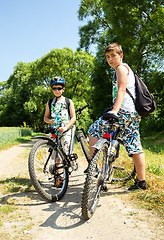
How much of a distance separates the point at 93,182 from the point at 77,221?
0.51m

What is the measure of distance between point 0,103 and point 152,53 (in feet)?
141

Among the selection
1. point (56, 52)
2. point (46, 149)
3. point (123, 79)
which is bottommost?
point (46, 149)

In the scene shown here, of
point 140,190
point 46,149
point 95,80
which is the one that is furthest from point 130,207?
point 95,80

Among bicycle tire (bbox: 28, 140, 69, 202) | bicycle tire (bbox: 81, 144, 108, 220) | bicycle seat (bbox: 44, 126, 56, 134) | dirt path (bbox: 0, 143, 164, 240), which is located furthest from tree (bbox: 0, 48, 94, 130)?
bicycle tire (bbox: 81, 144, 108, 220)

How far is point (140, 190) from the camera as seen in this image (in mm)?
3555

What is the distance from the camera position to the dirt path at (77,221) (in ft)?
7.93

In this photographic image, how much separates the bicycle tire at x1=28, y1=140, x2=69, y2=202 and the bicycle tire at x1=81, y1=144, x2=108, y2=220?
0.81 meters

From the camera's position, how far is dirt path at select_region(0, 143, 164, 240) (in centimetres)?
242

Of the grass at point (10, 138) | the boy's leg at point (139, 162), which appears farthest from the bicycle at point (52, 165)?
the grass at point (10, 138)

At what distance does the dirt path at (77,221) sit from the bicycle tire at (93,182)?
16 cm

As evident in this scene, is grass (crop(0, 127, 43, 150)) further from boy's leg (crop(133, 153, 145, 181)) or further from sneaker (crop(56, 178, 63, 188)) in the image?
boy's leg (crop(133, 153, 145, 181))

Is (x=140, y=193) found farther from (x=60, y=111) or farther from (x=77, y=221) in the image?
(x=60, y=111)

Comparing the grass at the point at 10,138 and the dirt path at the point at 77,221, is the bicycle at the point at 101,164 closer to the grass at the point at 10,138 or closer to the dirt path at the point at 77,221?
the dirt path at the point at 77,221

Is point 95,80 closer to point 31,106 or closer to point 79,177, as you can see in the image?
point 79,177
